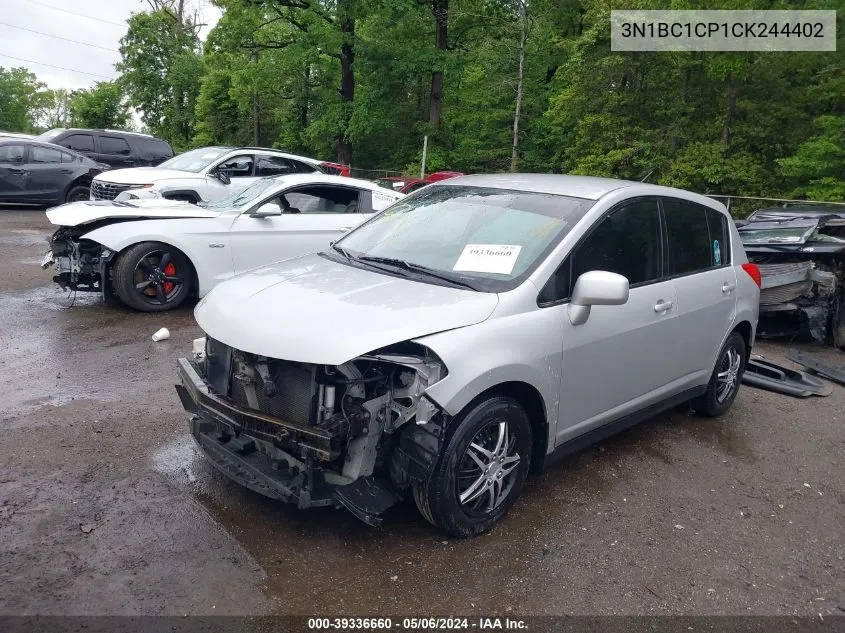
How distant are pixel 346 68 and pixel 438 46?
3.62 metres

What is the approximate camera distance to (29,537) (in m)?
3.14

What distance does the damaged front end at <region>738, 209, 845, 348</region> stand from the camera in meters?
7.69

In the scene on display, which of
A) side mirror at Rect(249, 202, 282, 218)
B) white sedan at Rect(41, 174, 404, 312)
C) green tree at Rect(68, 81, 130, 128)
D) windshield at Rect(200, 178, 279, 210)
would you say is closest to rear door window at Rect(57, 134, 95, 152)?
white sedan at Rect(41, 174, 404, 312)

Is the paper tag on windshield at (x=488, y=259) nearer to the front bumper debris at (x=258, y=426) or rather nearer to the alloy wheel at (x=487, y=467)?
A: the alloy wheel at (x=487, y=467)

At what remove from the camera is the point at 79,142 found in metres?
17.0

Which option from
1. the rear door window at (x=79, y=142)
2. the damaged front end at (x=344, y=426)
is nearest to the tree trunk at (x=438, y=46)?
the rear door window at (x=79, y=142)

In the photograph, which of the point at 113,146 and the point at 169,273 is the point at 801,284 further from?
the point at 113,146

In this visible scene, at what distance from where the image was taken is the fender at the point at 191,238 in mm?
6895

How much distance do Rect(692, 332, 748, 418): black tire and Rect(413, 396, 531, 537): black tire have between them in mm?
2278

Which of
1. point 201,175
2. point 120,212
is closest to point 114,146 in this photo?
point 201,175

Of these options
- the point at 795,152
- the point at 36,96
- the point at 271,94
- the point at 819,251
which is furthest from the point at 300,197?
the point at 36,96

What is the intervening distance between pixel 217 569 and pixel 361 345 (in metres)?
1.20

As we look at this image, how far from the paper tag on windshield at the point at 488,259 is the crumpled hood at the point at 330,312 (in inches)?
9.8

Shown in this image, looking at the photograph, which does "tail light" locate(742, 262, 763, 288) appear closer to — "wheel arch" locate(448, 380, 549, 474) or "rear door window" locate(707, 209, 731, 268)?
"rear door window" locate(707, 209, 731, 268)
